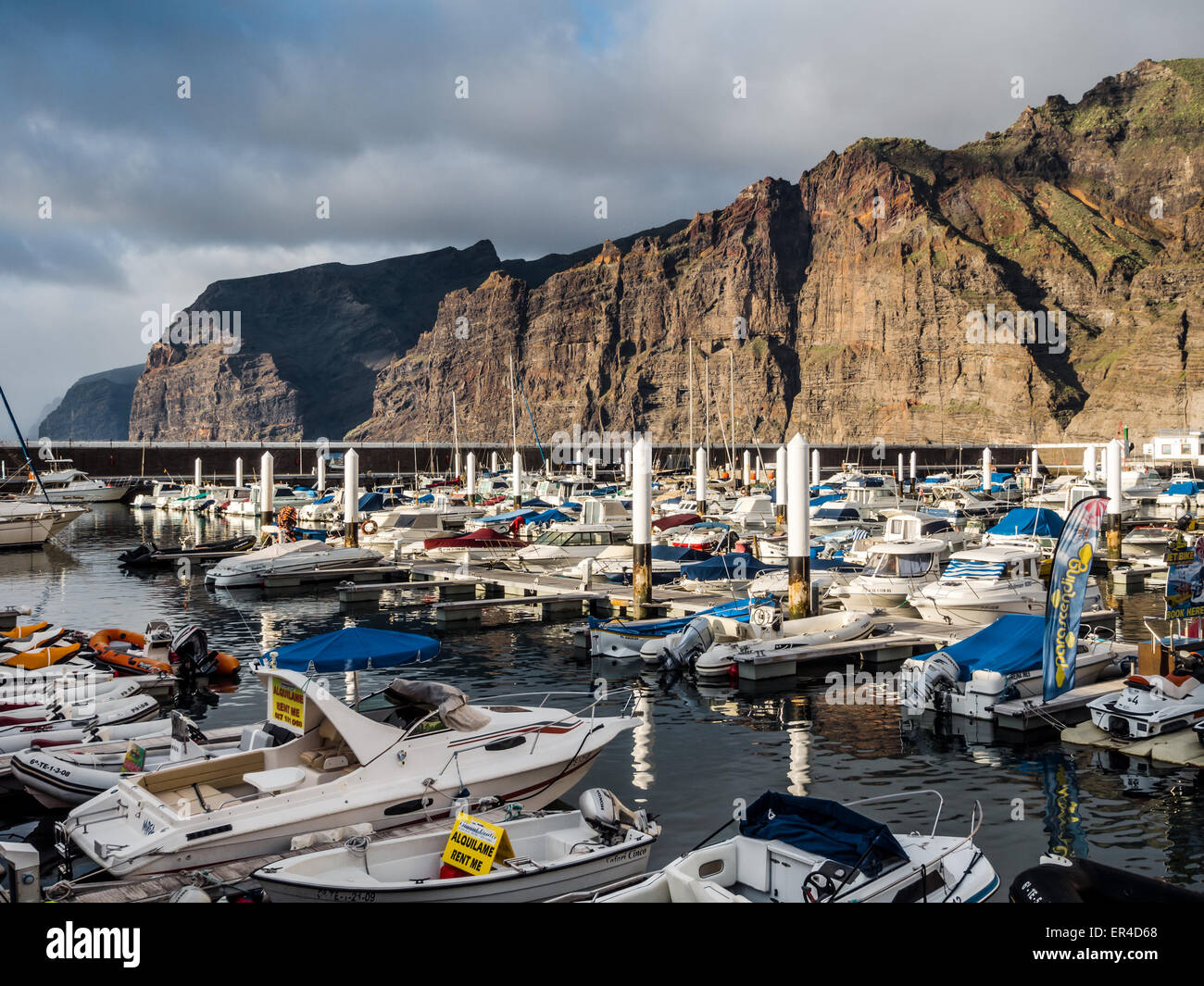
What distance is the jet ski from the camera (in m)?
17.0

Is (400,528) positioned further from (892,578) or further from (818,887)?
(818,887)

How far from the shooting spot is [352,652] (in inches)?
726

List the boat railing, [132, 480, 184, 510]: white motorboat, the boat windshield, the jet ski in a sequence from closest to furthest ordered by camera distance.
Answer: the boat railing, the jet ski, the boat windshield, [132, 480, 184, 510]: white motorboat

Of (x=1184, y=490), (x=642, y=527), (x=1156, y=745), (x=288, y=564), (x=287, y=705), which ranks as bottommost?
(x=1156, y=745)

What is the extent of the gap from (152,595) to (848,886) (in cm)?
3572

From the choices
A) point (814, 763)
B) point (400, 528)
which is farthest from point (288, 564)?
point (814, 763)

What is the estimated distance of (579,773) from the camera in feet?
48.5

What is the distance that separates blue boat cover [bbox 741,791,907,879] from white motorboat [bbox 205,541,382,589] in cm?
A: 3381

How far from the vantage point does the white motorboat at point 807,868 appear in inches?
364

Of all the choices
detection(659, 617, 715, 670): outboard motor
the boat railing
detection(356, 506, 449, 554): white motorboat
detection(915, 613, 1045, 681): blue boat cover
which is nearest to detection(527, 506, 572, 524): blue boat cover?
detection(356, 506, 449, 554): white motorboat

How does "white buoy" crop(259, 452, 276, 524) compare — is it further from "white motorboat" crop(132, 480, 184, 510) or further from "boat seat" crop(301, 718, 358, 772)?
"boat seat" crop(301, 718, 358, 772)

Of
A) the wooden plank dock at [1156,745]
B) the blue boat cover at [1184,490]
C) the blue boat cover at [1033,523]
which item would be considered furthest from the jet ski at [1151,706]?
the blue boat cover at [1184,490]

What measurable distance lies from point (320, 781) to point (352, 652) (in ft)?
19.5

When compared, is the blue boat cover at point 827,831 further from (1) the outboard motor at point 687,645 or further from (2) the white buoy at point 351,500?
(2) the white buoy at point 351,500
